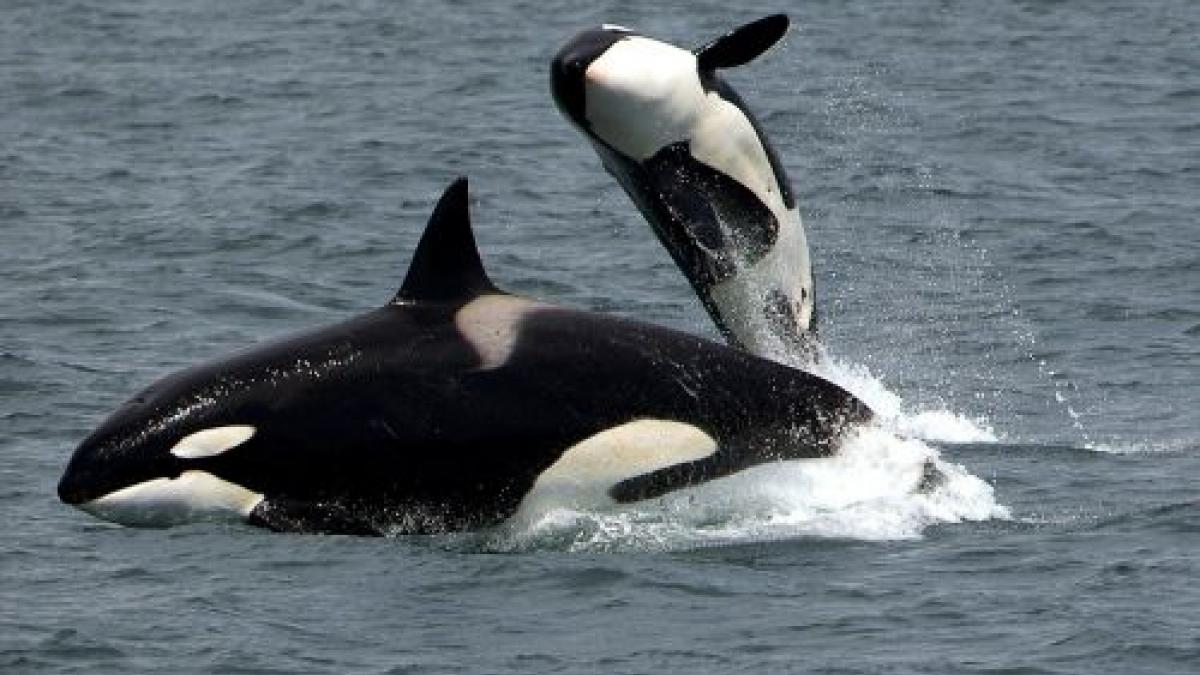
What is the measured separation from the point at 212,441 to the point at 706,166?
3973mm

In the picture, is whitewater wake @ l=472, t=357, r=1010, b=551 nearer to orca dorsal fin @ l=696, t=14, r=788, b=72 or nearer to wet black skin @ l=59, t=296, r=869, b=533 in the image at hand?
wet black skin @ l=59, t=296, r=869, b=533

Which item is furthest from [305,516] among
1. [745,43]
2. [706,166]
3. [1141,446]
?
[1141,446]

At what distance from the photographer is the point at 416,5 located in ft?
170

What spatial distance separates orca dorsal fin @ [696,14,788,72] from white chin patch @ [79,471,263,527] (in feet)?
13.6

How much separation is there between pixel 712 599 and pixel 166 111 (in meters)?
24.1

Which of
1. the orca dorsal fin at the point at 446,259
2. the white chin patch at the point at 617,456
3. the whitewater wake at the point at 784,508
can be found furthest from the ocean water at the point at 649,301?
the orca dorsal fin at the point at 446,259

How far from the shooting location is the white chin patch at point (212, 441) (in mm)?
15836

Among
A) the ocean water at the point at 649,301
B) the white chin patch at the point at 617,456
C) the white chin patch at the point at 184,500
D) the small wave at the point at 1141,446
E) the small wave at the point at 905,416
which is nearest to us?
the ocean water at the point at 649,301

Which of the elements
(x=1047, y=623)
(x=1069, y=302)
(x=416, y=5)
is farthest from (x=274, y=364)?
(x=416, y=5)

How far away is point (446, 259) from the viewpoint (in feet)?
53.4

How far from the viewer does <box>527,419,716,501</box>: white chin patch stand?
52.7 feet

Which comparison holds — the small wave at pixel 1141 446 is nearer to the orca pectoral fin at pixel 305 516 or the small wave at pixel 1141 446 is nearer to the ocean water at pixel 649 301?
the ocean water at pixel 649 301

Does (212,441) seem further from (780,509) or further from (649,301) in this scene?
(649,301)

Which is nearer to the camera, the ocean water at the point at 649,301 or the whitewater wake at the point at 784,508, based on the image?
the ocean water at the point at 649,301
